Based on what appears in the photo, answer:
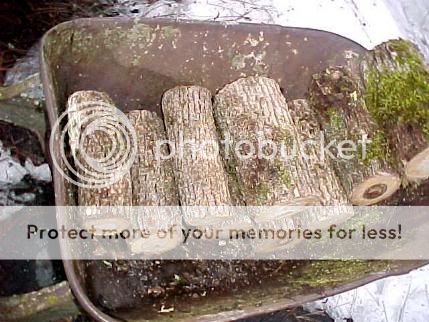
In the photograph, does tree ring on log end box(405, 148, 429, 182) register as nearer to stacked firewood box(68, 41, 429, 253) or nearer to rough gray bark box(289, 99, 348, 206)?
stacked firewood box(68, 41, 429, 253)

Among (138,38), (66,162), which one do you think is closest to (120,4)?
(138,38)

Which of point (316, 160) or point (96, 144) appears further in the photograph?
point (316, 160)

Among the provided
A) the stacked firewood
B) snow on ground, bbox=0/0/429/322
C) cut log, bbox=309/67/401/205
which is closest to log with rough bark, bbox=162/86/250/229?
the stacked firewood

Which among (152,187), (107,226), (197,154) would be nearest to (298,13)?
(197,154)

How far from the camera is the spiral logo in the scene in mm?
2756

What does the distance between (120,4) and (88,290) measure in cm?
221

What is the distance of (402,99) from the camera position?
9.48 feet

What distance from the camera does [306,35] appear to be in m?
3.05

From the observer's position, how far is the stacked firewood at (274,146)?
2.80 meters

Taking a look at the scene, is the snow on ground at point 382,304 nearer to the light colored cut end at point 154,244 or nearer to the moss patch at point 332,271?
the moss patch at point 332,271

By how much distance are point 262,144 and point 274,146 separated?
0.18 ft

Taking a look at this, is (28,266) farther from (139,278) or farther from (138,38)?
(138,38)

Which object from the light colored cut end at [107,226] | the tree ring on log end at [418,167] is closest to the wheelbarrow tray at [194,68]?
the light colored cut end at [107,226]

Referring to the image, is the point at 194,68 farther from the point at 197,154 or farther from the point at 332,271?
the point at 332,271
